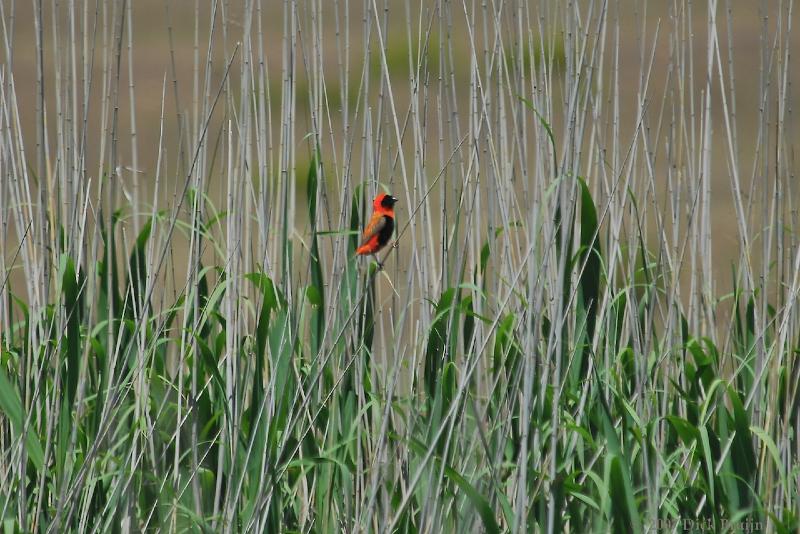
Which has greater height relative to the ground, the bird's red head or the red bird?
the bird's red head

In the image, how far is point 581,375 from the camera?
1981mm

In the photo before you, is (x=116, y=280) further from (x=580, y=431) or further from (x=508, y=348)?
(x=580, y=431)

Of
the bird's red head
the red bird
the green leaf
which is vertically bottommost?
the green leaf

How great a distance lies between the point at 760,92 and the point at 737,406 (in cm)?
62

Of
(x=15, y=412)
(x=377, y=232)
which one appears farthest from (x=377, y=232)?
(x=15, y=412)

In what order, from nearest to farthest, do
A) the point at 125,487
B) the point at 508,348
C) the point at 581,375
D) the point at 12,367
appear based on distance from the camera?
the point at 125,487 → the point at 508,348 → the point at 581,375 → the point at 12,367

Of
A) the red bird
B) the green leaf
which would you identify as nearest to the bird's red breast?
the red bird

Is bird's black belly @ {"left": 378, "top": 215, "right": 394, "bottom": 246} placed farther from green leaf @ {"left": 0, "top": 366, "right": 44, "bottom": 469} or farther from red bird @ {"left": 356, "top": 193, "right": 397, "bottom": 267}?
green leaf @ {"left": 0, "top": 366, "right": 44, "bottom": 469}

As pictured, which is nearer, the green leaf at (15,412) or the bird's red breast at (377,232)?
the green leaf at (15,412)

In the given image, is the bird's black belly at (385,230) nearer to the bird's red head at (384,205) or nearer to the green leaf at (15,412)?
the bird's red head at (384,205)

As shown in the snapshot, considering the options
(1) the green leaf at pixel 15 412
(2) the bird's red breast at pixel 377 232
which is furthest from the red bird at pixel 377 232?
(1) the green leaf at pixel 15 412

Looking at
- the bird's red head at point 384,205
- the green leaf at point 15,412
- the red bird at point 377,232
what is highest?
the bird's red head at point 384,205

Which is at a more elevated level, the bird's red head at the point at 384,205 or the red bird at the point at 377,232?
the bird's red head at the point at 384,205

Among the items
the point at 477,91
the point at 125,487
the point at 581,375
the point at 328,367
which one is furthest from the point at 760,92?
the point at 125,487
